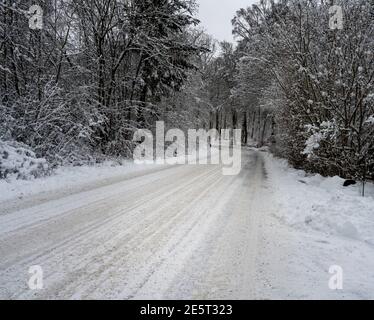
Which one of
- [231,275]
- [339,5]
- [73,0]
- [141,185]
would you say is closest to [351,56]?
[339,5]

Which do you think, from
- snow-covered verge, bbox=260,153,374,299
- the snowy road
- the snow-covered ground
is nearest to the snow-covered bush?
the snow-covered ground

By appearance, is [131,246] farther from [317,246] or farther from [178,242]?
[317,246]

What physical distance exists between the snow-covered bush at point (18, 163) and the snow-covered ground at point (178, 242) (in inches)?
21.7

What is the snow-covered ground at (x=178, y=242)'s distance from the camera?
12.6 ft

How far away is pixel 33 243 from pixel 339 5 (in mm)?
11388

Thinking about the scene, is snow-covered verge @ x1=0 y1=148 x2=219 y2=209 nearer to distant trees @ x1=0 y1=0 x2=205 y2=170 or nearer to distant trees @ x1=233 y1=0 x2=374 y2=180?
distant trees @ x1=0 y1=0 x2=205 y2=170

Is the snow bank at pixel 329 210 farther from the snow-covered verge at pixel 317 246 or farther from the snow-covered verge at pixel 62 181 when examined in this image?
the snow-covered verge at pixel 62 181

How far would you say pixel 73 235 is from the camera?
528 centimetres

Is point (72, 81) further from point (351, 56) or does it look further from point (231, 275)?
point (231, 275)

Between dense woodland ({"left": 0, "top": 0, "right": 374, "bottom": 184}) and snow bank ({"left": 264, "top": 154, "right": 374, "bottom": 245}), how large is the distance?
139 cm

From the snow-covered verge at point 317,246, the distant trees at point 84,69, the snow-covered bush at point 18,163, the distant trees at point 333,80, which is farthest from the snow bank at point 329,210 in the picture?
the distant trees at point 84,69

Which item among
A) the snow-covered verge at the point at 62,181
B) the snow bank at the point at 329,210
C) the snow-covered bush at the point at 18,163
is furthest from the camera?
the snow-covered bush at the point at 18,163

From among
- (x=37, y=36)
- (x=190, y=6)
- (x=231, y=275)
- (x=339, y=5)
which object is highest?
(x=190, y=6)

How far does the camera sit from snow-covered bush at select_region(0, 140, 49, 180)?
8.98 metres
